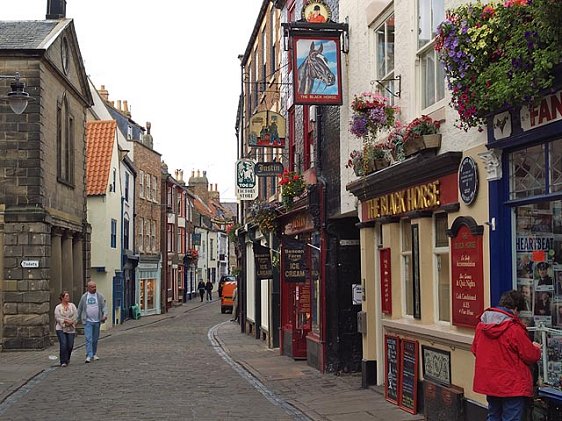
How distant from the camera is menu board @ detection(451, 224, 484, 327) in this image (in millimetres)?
9336

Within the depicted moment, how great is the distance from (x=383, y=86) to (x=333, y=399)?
4.97m

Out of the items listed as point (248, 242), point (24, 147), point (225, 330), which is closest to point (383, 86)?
point (24, 147)

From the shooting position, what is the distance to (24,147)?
2389 centimetres

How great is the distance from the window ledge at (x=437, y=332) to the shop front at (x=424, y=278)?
15mm

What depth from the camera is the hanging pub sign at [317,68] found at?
14.0 metres

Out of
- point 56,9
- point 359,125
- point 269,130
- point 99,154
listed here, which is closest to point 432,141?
point 359,125

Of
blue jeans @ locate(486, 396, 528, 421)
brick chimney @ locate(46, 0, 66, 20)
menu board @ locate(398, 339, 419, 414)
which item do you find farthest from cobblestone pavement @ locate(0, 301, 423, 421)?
brick chimney @ locate(46, 0, 66, 20)

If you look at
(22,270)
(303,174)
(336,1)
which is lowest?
(22,270)

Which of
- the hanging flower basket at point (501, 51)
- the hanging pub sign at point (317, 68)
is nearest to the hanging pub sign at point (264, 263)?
the hanging pub sign at point (317, 68)

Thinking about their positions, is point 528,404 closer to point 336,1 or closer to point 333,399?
point 333,399

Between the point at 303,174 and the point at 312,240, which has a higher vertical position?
the point at 303,174

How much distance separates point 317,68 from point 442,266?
4.83 metres

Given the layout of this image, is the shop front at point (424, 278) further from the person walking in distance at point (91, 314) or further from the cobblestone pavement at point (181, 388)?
the person walking in distance at point (91, 314)

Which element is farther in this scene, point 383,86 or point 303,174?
point 303,174
